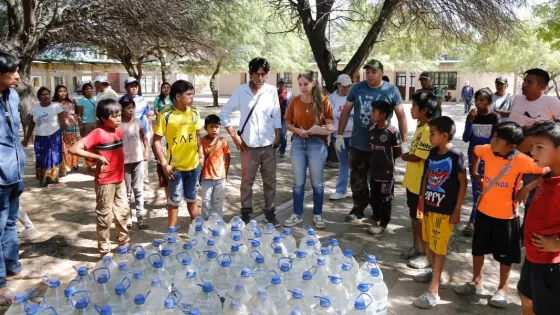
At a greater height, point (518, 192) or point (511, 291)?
point (518, 192)

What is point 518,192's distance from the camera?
318 cm

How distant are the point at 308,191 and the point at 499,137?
12.3 feet

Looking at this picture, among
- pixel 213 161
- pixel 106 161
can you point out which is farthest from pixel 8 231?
pixel 213 161

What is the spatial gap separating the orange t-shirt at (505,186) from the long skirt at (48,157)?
6.34 meters

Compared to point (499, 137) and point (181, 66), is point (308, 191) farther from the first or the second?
point (181, 66)

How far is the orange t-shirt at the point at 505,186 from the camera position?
319 centimetres

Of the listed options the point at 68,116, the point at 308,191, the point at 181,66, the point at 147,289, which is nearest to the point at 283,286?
the point at 147,289

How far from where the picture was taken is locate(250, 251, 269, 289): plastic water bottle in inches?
106

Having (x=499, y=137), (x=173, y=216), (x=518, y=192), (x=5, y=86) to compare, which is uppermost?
(x=5, y=86)

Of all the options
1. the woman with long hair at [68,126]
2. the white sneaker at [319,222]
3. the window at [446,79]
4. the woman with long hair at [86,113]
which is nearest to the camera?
the white sneaker at [319,222]

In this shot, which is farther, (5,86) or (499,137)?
(5,86)

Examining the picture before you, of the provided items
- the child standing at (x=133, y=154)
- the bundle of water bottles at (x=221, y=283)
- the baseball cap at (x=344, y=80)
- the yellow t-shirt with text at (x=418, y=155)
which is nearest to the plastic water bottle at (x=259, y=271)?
the bundle of water bottles at (x=221, y=283)

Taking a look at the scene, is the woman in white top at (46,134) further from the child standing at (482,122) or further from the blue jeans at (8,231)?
the child standing at (482,122)

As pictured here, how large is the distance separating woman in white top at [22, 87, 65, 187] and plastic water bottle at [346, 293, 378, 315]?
6085 mm
